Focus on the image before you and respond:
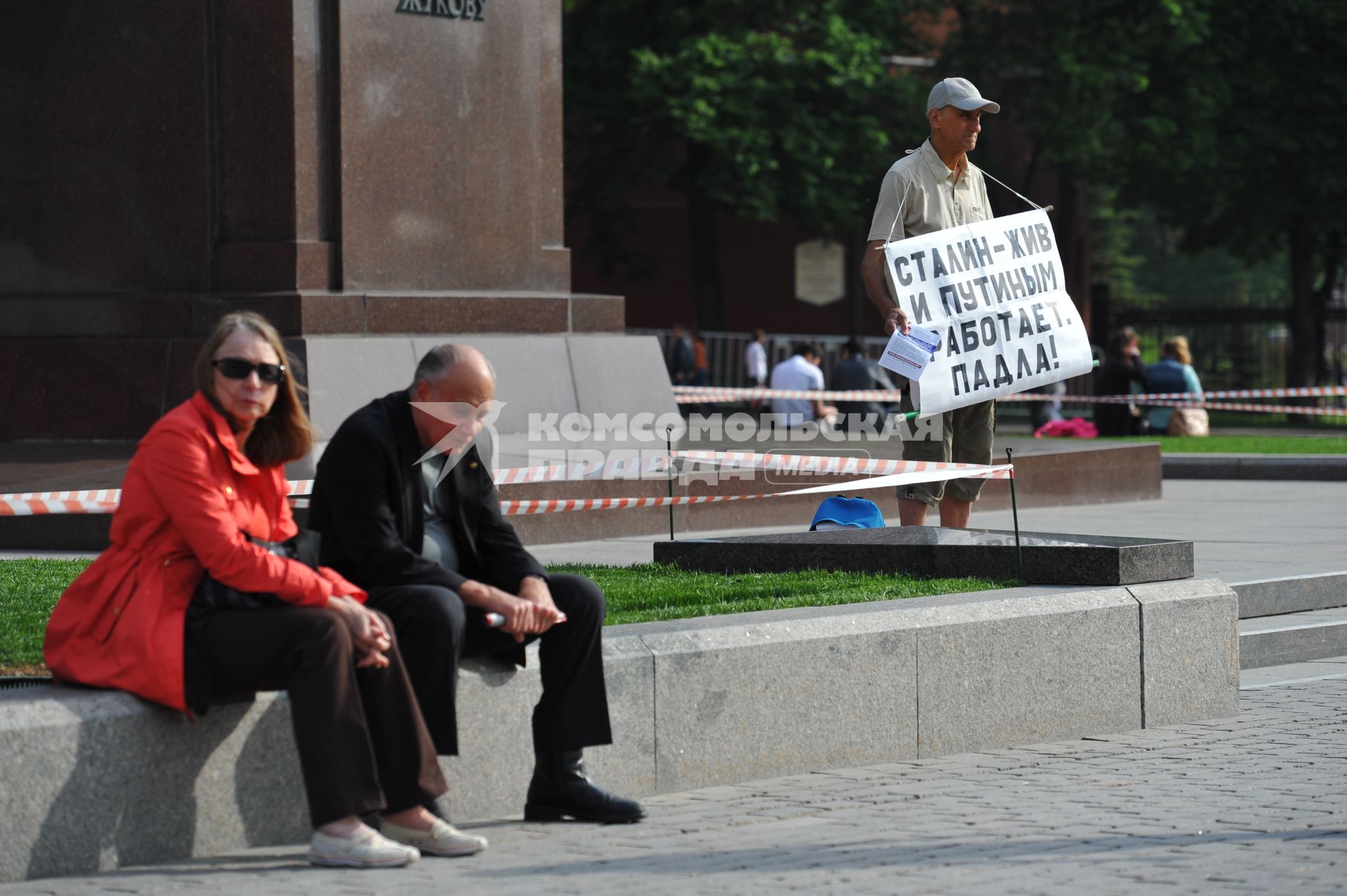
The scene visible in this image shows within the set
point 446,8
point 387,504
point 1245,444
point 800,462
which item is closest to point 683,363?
point 1245,444

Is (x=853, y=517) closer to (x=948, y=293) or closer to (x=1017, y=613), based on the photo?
(x=948, y=293)

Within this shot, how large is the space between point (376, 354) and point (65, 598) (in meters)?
6.48

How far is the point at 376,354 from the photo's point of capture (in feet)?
37.7

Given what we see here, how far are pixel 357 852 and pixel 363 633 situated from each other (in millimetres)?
535

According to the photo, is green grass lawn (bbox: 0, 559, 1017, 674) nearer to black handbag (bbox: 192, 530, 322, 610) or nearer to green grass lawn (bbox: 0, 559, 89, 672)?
green grass lawn (bbox: 0, 559, 89, 672)

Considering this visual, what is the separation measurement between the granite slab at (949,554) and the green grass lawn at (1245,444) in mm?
11264

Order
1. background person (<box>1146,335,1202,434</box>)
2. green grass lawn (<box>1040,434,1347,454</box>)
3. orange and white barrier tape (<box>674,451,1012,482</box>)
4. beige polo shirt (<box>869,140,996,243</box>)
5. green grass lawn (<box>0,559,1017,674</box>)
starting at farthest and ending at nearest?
background person (<box>1146,335,1202,434</box>), green grass lawn (<box>1040,434,1347,454</box>), orange and white barrier tape (<box>674,451,1012,482</box>), beige polo shirt (<box>869,140,996,243</box>), green grass lawn (<box>0,559,1017,674</box>)

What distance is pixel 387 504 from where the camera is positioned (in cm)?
548

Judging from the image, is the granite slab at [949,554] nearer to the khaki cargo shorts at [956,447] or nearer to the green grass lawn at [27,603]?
the khaki cargo shorts at [956,447]

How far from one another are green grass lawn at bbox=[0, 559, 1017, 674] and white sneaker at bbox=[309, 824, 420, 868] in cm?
144

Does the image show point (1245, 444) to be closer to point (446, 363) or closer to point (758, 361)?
point (758, 361)

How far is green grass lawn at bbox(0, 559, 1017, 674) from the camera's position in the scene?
6641 mm

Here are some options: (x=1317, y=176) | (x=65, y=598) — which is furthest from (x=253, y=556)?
(x=1317, y=176)

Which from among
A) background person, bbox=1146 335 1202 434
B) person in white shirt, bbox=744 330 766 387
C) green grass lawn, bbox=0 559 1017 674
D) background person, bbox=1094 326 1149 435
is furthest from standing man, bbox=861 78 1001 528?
person in white shirt, bbox=744 330 766 387
